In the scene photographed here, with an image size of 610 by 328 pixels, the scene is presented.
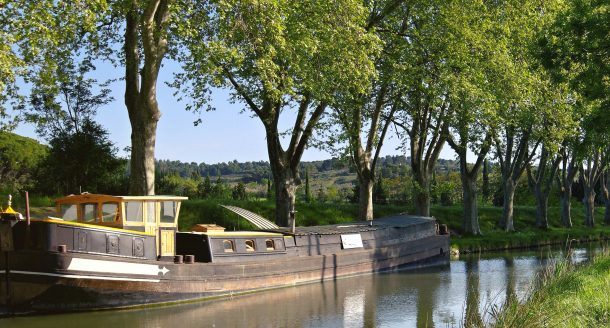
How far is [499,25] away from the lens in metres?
32.0

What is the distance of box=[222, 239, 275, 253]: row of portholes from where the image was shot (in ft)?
71.1

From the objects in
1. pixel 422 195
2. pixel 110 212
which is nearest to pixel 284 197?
pixel 422 195

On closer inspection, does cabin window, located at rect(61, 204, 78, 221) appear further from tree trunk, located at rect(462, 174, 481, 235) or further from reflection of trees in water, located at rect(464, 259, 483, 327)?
tree trunk, located at rect(462, 174, 481, 235)

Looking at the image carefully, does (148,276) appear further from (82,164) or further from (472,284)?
(82,164)

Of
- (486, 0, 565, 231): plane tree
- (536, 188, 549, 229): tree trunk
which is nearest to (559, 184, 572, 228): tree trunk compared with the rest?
(536, 188, 549, 229): tree trunk

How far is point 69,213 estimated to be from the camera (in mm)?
19781

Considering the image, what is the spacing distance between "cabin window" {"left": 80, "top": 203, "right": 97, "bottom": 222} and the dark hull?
192 centimetres

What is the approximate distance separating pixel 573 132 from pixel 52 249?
28144 millimetres

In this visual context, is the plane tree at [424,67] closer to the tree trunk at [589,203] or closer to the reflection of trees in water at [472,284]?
the reflection of trees in water at [472,284]

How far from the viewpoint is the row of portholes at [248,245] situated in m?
21.7

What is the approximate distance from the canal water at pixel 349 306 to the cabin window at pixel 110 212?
2626 mm

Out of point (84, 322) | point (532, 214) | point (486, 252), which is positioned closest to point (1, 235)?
point (84, 322)

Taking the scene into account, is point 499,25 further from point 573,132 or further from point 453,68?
point 573,132

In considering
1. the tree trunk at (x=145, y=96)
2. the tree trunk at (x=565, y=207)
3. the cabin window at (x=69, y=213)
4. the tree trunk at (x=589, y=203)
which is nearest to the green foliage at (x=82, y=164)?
the tree trunk at (x=145, y=96)
